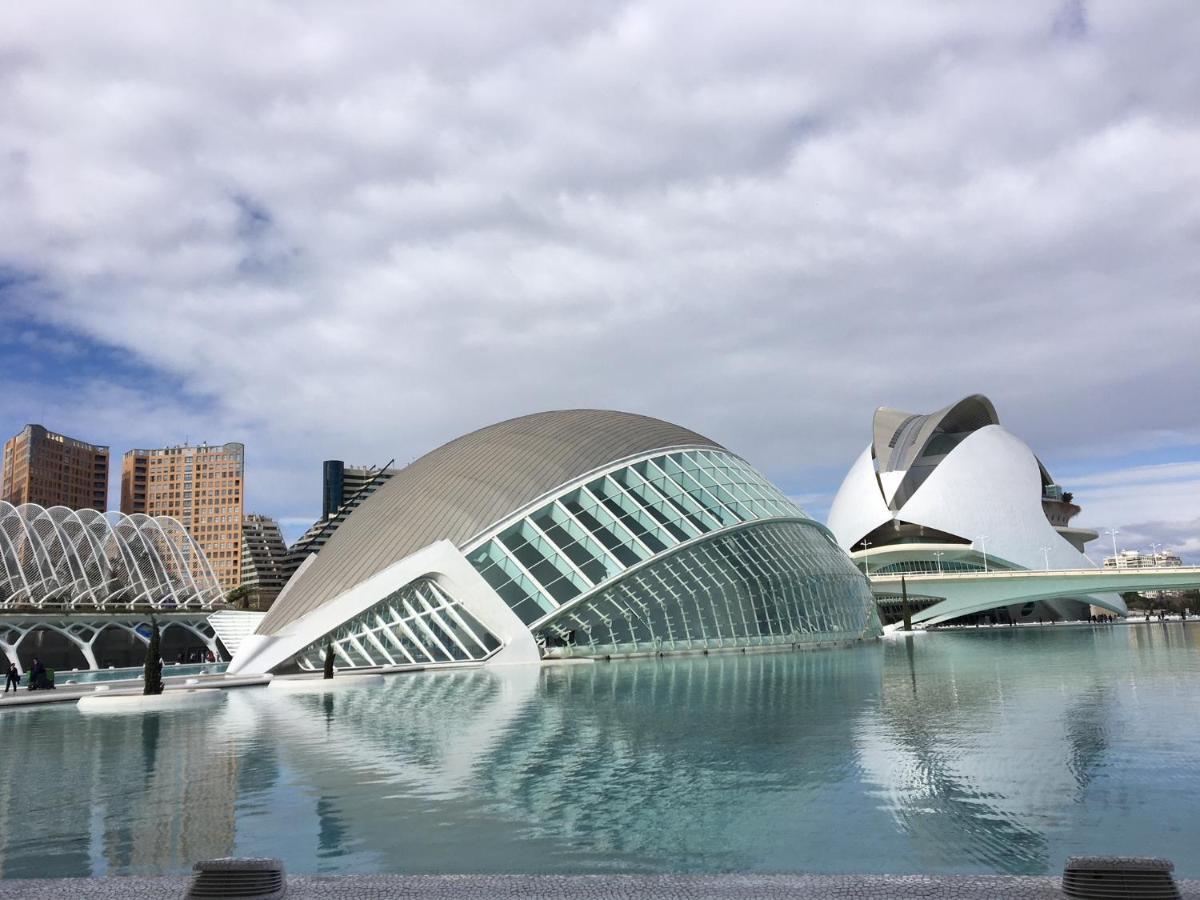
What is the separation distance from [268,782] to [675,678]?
49.1 feet

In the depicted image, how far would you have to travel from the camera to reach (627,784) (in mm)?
9953

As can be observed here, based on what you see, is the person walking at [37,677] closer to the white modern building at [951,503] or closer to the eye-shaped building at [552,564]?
the eye-shaped building at [552,564]

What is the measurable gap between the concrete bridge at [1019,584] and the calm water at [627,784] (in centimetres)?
5680

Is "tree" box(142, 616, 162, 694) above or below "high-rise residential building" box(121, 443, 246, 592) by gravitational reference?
below

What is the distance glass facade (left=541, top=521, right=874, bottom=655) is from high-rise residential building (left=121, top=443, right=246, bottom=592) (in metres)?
141

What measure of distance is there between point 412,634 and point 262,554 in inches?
5650

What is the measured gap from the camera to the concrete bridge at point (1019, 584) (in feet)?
225

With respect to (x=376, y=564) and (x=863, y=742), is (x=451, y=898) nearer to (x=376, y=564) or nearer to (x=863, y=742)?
(x=863, y=742)

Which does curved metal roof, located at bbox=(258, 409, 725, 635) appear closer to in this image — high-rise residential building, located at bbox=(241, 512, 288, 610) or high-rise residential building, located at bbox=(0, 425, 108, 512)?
high-rise residential building, located at bbox=(241, 512, 288, 610)

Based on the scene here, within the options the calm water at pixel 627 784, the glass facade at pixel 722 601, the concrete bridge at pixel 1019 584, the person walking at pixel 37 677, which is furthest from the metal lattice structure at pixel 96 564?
the concrete bridge at pixel 1019 584

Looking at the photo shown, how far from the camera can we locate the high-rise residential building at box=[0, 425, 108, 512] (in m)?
150

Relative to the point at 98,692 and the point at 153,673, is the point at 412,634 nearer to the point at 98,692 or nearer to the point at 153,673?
the point at 98,692

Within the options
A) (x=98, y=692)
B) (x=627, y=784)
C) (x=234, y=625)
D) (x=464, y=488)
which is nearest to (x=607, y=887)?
(x=627, y=784)

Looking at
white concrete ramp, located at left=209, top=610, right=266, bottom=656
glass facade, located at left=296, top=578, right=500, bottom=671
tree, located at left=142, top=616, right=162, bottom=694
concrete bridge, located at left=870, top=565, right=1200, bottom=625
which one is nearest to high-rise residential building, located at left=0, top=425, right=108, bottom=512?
white concrete ramp, located at left=209, top=610, right=266, bottom=656
